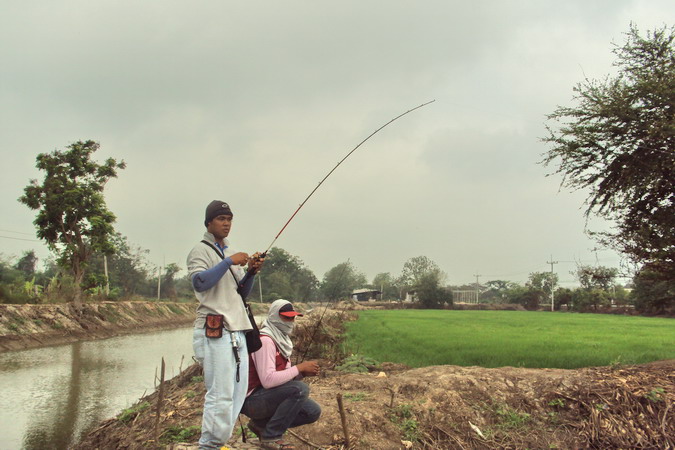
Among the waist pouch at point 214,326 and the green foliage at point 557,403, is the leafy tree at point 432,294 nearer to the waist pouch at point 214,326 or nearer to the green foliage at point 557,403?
the green foliage at point 557,403

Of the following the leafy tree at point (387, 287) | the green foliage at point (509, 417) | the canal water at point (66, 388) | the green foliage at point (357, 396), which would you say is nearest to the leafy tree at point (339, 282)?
the green foliage at point (357, 396)

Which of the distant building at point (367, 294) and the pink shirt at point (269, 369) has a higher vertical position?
the pink shirt at point (269, 369)

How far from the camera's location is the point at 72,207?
→ 939 inches

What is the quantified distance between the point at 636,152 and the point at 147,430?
32.2ft

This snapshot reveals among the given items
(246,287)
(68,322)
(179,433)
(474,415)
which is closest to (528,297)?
(68,322)

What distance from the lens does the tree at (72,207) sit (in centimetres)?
2366

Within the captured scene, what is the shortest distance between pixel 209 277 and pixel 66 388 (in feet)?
32.1

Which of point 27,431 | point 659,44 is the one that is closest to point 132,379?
point 27,431

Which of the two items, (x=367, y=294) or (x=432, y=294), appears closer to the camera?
(x=432, y=294)

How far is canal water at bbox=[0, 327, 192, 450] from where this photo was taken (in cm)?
742

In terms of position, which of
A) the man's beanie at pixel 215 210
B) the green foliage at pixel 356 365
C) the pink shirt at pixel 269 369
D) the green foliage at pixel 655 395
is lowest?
the green foliage at pixel 356 365

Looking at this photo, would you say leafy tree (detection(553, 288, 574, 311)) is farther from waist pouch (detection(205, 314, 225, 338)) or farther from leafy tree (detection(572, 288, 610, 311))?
waist pouch (detection(205, 314, 225, 338))

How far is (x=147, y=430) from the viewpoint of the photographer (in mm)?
5645

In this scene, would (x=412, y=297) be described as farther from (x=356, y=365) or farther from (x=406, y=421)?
(x=406, y=421)
